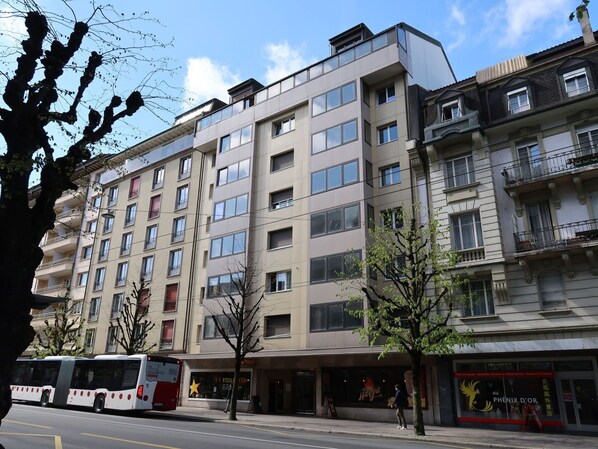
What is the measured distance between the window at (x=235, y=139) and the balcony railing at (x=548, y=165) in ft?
59.9

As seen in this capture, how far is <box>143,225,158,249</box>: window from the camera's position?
3822 centimetres

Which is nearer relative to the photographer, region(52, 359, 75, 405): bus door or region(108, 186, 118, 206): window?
region(52, 359, 75, 405): bus door

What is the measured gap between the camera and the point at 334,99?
28.7 metres

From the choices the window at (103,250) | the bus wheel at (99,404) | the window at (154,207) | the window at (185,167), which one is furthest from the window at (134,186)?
the bus wheel at (99,404)

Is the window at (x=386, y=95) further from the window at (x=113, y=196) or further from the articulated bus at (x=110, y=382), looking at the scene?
the window at (x=113, y=196)

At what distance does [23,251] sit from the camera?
602 centimetres

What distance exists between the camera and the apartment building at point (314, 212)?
2420 centimetres

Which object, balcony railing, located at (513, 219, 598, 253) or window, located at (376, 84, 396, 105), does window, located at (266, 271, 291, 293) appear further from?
balcony railing, located at (513, 219, 598, 253)

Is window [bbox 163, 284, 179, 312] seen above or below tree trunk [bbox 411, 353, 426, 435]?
above

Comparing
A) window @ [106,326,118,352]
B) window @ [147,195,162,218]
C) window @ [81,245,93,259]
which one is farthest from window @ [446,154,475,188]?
window @ [81,245,93,259]

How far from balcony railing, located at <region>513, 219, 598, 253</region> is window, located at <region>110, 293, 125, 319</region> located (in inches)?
1245

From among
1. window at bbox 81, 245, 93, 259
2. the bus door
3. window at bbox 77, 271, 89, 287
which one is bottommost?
the bus door

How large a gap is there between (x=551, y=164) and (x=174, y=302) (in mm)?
26444

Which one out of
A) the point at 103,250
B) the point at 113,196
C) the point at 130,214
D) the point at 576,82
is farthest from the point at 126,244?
the point at 576,82
